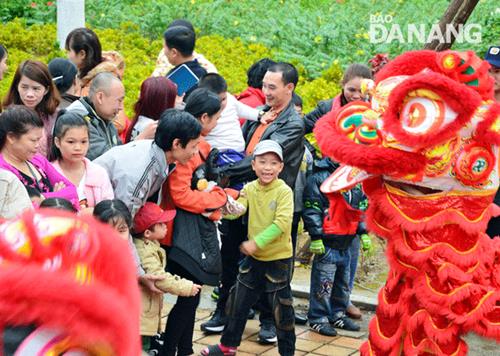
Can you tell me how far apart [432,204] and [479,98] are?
1.93ft

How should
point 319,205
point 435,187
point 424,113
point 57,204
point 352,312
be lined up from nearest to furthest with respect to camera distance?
point 57,204 → point 424,113 → point 435,187 → point 319,205 → point 352,312

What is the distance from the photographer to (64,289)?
5.72ft

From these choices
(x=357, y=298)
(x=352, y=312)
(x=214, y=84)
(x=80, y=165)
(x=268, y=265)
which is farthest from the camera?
(x=357, y=298)

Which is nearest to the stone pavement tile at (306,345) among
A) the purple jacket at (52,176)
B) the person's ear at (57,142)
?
the purple jacket at (52,176)

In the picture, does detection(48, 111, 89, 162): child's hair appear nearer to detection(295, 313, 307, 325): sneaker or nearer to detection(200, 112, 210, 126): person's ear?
detection(200, 112, 210, 126): person's ear

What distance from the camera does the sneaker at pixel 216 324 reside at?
21.0 ft

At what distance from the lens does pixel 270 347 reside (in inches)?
247

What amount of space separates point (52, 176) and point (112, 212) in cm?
53

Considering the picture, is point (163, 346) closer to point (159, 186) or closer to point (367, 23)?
point (159, 186)

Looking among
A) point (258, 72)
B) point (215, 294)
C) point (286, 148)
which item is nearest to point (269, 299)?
point (286, 148)

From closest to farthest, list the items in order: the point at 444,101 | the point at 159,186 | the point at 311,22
Answer: the point at 444,101 → the point at 159,186 → the point at 311,22

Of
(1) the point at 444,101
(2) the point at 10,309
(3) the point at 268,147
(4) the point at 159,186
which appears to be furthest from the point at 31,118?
(2) the point at 10,309

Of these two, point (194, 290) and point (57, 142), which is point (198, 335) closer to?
point (194, 290)

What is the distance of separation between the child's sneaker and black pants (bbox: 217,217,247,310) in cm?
58
